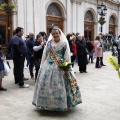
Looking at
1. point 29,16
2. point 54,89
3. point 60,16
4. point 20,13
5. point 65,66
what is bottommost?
point 54,89

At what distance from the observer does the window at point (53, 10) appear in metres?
18.7

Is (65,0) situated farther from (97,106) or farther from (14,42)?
(97,106)

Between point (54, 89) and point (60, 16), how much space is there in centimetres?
1636

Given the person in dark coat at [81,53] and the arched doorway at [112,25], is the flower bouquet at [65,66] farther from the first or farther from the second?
the arched doorway at [112,25]

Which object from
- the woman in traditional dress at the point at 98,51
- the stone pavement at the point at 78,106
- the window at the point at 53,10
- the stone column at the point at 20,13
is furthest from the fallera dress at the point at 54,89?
the window at the point at 53,10

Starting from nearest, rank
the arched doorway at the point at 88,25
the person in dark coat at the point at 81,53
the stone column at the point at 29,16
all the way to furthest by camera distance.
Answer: the person in dark coat at the point at 81,53 < the stone column at the point at 29,16 < the arched doorway at the point at 88,25

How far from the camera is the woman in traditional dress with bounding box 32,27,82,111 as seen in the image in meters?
4.15

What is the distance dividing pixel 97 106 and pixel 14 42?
9.38ft

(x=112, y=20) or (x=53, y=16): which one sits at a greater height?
(x=112, y=20)

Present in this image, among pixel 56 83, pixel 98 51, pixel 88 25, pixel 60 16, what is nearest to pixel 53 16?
pixel 60 16

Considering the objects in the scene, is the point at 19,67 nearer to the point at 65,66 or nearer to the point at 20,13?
the point at 65,66

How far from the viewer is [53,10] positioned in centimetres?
1906

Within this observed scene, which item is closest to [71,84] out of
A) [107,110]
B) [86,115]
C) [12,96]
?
[86,115]

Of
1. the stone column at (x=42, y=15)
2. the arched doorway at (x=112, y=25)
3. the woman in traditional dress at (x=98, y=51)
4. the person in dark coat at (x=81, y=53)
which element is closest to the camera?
the person in dark coat at (x=81, y=53)
